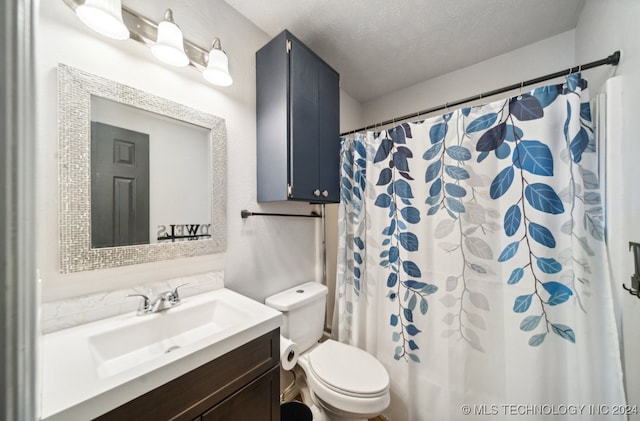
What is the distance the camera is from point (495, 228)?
43.2 inches

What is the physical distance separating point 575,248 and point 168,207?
5.78 feet

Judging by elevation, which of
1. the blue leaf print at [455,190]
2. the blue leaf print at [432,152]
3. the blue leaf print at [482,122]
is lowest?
the blue leaf print at [455,190]

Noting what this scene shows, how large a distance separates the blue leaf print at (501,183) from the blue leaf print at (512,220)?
0.28 ft

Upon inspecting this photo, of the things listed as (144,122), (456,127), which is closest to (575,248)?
(456,127)

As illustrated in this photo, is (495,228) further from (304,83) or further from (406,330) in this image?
(304,83)

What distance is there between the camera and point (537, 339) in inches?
39.4

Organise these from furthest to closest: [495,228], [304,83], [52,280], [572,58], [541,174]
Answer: [572,58], [304,83], [495,228], [541,174], [52,280]

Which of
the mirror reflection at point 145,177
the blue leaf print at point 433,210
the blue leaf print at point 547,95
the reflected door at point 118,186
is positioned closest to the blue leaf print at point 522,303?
the blue leaf print at point 433,210

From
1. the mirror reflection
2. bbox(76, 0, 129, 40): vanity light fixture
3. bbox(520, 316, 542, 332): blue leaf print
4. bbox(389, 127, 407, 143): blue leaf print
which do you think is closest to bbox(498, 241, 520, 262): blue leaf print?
bbox(520, 316, 542, 332): blue leaf print

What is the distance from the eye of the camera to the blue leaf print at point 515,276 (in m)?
1.02

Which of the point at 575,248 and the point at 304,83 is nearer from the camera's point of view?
the point at 575,248

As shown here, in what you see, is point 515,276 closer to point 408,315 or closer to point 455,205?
point 455,205

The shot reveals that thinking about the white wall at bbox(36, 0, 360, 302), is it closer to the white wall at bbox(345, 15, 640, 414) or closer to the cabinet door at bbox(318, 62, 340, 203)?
the cabinet door at bbox(318, 62, 340, 203)

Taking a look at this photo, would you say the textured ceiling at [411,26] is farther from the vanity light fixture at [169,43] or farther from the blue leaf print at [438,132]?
the blue leaf print at [438,132]
